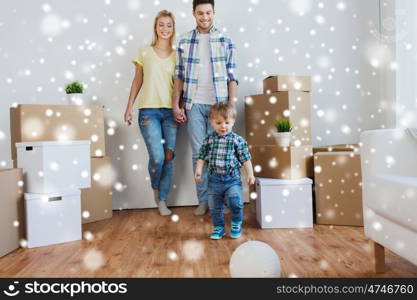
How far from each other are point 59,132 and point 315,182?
1.43m

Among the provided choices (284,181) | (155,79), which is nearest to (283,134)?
(284,181)

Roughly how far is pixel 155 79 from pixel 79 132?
574 mm

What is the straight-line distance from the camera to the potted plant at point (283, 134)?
7.20 ft

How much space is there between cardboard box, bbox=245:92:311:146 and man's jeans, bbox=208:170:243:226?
0.57 m

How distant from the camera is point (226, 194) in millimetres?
1966

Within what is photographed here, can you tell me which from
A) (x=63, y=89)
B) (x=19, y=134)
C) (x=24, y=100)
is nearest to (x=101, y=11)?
(x=63, y=89)

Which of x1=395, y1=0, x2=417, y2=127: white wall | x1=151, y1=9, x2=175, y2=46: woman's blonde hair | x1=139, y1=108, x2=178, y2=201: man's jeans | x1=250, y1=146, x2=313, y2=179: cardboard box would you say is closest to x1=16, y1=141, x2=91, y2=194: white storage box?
x1=139, y1=108, x2=178, y2=201: man's jeans

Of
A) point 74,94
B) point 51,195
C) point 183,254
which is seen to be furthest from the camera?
point 74,94

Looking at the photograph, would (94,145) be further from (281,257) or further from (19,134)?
(281,257)

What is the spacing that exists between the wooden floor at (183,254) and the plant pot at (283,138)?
0.47m

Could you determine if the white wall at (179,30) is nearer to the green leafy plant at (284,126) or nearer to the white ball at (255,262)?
the green leafy plant at (284,126)

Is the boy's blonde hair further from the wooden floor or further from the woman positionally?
the woman

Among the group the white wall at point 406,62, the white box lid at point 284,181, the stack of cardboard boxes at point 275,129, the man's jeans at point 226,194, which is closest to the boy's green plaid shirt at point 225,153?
the man's jeans at point 226,194

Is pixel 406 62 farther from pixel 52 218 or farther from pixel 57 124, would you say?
pixel 52 218
